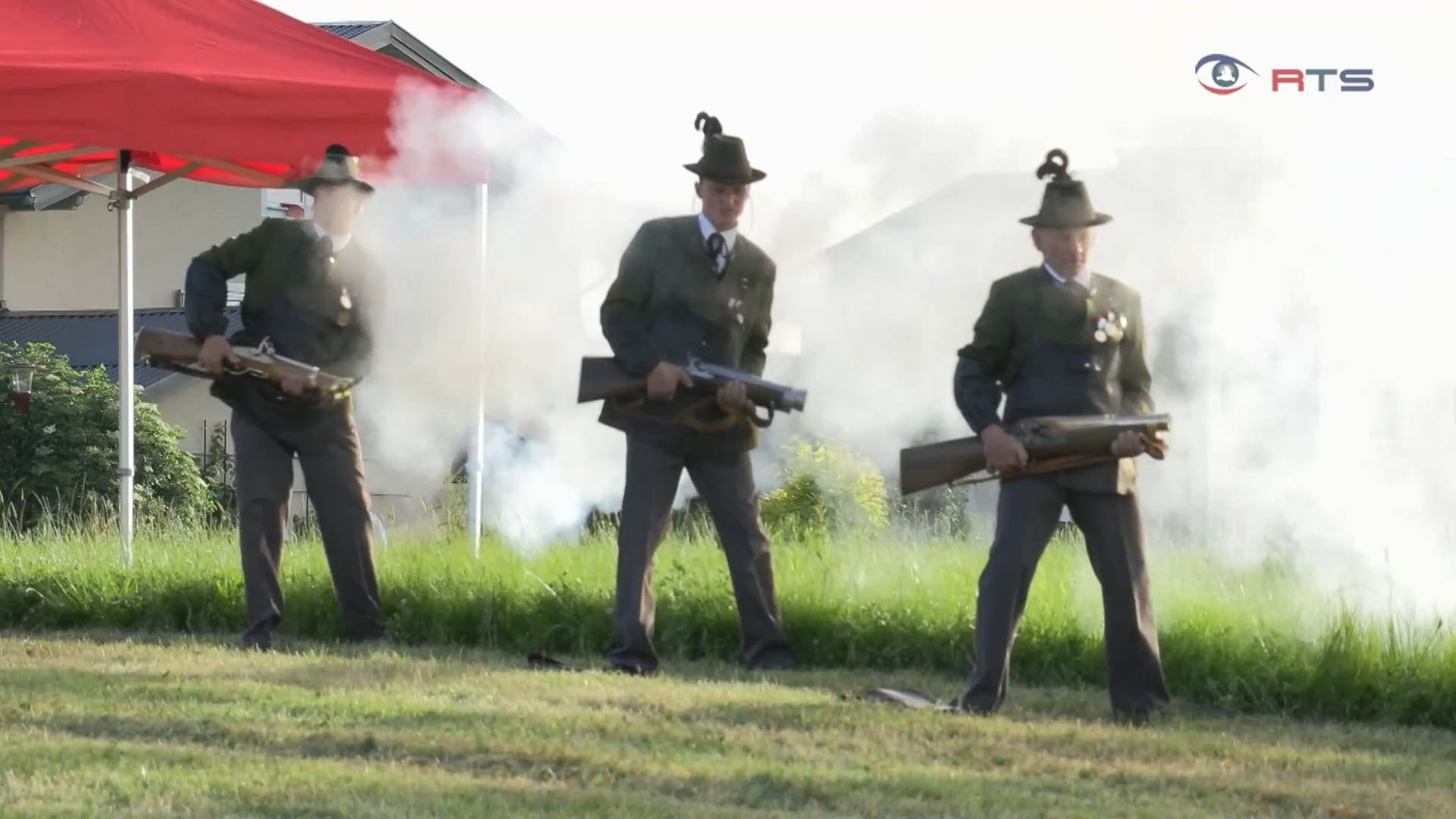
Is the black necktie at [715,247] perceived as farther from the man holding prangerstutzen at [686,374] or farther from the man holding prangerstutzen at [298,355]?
the man holding prangerstutzen at [298,355]

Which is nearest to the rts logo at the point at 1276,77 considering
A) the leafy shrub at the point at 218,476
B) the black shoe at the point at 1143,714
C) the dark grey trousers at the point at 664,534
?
the dark grey trousers at the point at 664,534

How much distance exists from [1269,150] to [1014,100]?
1.14 meters

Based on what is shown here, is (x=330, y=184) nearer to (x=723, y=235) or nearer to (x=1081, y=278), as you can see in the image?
(x=723, y=235)

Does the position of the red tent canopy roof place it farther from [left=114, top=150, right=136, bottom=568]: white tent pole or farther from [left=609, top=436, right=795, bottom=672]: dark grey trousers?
[left=609, top=436, right=795, bottom=672]: dark grey trousers

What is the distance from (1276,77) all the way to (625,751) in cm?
416

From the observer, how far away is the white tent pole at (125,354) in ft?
35.7

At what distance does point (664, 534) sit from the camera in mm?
8422

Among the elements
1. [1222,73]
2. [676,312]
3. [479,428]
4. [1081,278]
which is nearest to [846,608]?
[676,312]

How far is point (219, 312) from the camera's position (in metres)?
8.84

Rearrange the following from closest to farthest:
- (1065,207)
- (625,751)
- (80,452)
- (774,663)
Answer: (625,751)
(1065,207)
(774,663)
(80,452)

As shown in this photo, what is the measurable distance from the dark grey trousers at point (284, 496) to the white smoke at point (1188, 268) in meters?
0.93

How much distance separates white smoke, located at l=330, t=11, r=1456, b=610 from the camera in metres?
7.95

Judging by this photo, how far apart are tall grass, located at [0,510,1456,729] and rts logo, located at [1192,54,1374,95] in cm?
197

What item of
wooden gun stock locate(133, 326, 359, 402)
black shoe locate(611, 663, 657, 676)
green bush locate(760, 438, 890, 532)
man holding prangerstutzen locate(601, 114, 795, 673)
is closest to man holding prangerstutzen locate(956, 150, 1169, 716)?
man holding prangerstutzen locate(601, 114, 795, 673)
